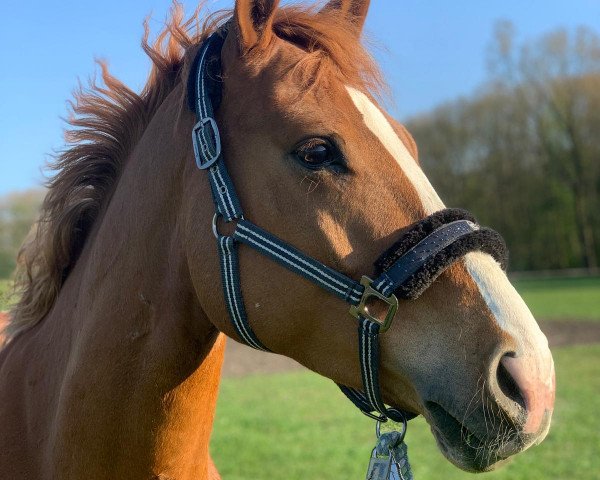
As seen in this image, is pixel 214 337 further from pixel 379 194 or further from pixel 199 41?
pixel 199 41

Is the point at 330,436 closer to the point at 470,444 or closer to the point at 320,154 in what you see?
the point at 470,444

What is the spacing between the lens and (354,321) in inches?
71.3

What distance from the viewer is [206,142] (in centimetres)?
204

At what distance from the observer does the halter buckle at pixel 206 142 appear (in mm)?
2016

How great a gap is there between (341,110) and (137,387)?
1.17 metres

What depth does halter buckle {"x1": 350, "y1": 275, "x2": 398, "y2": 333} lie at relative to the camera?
172cm

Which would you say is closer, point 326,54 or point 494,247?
point 494,247

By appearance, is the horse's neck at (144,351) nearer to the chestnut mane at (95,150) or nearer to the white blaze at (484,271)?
the chestnut mane at (95,150)

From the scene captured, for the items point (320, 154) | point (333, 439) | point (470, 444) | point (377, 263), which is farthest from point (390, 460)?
point (333, 439)

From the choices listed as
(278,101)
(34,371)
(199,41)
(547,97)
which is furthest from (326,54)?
(547,97)

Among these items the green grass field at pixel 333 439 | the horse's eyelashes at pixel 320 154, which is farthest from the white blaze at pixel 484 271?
the green grass field at pixel 333 439

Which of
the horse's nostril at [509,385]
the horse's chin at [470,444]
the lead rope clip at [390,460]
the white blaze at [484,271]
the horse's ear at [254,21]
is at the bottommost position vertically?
the lead rope clip at [390,460]

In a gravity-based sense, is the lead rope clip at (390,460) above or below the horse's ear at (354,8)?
below

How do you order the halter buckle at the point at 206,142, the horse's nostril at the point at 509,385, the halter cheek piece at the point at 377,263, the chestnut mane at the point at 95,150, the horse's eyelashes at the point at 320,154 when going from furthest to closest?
the chestnut mane at the point at 95,150
the halter buckle at the point at 206,142
the horse's eyelashes at the point at 320,154
the halter cheek piece at the point at 377,263
the horse's nostril at the point at 509,385
